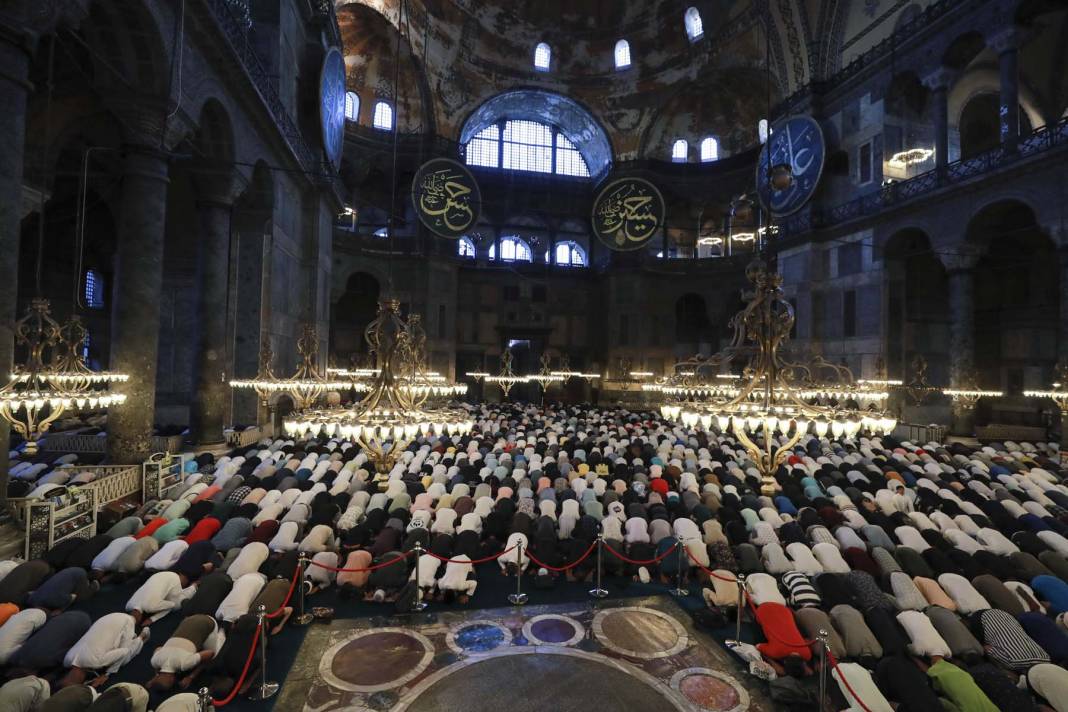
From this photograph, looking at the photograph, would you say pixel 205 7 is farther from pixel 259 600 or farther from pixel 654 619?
pixel 654 619

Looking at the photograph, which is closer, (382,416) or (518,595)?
(382,416)

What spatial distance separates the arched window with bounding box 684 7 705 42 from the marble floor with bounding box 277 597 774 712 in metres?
21.2

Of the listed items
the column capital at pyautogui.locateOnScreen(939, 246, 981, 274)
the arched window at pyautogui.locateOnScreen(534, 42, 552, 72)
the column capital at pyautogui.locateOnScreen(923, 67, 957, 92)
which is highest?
the arched window at pyautogui.locateOnScreen(534, 42, 552, 72)

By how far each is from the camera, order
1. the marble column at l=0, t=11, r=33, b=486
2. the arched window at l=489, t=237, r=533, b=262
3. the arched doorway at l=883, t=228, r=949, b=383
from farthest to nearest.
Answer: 1. the arched window at l=489, t=237, r=533, b=262
2. the arched doorway at l=883, t=228, r=949, b=383
3. the marble column at l=0, t=11, r=33, b=486

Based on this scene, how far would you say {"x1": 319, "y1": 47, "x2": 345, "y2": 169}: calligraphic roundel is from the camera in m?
11.8

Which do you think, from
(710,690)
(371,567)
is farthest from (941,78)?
(371,567)

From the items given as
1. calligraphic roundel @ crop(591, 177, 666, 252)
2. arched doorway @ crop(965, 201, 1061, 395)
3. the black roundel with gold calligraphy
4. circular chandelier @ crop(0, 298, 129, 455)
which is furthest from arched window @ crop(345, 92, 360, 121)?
arched doorway @ crop(965, 201, 1061, 395)

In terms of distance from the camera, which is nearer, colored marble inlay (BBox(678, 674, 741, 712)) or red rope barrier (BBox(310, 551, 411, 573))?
colored marble inlay (BBox(678, 674, 741, 712))

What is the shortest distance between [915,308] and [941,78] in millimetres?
6078

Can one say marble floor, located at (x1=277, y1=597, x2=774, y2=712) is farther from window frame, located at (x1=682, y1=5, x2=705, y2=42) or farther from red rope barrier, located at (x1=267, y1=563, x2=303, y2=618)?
window frame, located at (x1=682, y1=5, x2=705, y2=42)

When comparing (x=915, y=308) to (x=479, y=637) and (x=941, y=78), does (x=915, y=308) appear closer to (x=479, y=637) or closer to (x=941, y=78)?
(x=941, y=78)

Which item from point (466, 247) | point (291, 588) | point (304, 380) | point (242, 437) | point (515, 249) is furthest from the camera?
point (515, 249)

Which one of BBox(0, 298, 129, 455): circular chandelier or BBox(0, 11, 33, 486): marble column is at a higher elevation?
BBox(0, 11, 33, 486): marble column

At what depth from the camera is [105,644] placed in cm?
363
